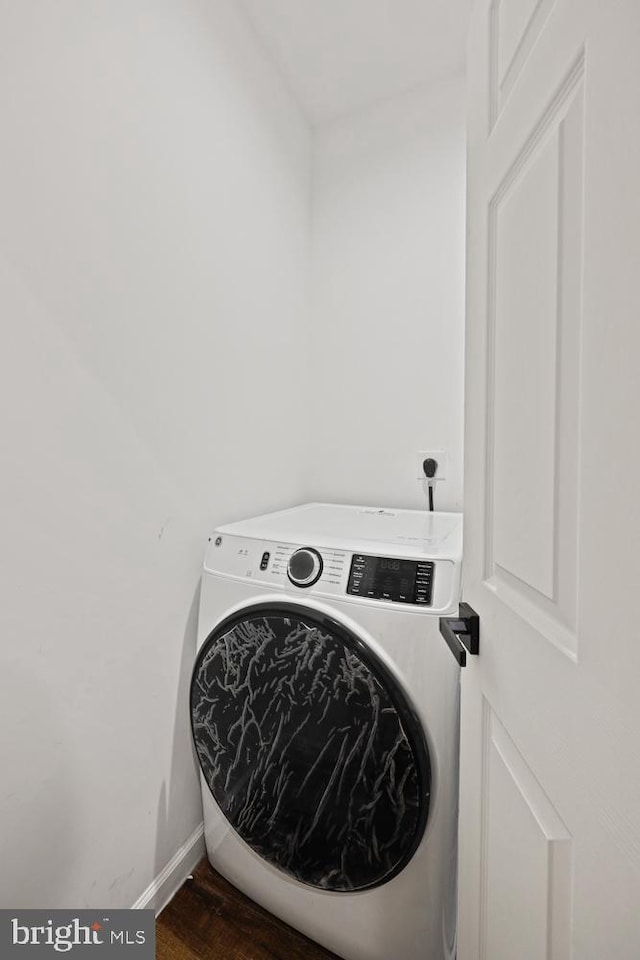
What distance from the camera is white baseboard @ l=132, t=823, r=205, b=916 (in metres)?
1.09

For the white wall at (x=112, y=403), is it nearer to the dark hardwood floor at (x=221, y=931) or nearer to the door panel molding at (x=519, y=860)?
the dark hardwood floor at (x=221, y=931)

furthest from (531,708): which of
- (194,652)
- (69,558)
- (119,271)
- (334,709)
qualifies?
(119,271)

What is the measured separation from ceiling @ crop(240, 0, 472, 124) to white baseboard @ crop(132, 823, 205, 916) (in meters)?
2.54

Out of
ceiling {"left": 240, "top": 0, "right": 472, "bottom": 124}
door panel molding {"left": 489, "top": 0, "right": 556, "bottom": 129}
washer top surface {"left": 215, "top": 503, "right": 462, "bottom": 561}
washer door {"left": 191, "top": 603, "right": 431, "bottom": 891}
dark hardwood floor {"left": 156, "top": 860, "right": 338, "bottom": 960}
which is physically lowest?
dark hardwood floor {"left": 156, "top": 860, "right": 338, "bottom": 960}

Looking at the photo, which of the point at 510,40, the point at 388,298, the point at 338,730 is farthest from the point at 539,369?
the point at 388,298

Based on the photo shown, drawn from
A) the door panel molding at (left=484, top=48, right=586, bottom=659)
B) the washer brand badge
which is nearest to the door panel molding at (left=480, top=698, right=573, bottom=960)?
the door panel molding at (left=484, top=48, right=586, bottom=659)

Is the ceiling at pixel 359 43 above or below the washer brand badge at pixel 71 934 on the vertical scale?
above

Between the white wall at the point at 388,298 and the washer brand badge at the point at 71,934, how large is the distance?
1.35 m

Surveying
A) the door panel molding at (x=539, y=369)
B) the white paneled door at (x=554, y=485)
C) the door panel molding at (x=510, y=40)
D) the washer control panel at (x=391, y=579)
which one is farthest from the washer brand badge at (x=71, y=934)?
the door panel molding at (x=510, y=40)

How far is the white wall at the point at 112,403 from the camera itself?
2.62 feet

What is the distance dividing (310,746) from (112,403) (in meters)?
0.89

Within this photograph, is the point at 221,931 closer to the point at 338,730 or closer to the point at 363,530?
the point at 338,730

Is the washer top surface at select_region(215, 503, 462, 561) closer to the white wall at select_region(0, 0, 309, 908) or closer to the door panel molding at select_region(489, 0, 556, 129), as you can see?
the white wall at select_region(0, 0, 309, 908)

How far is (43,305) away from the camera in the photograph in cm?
83
